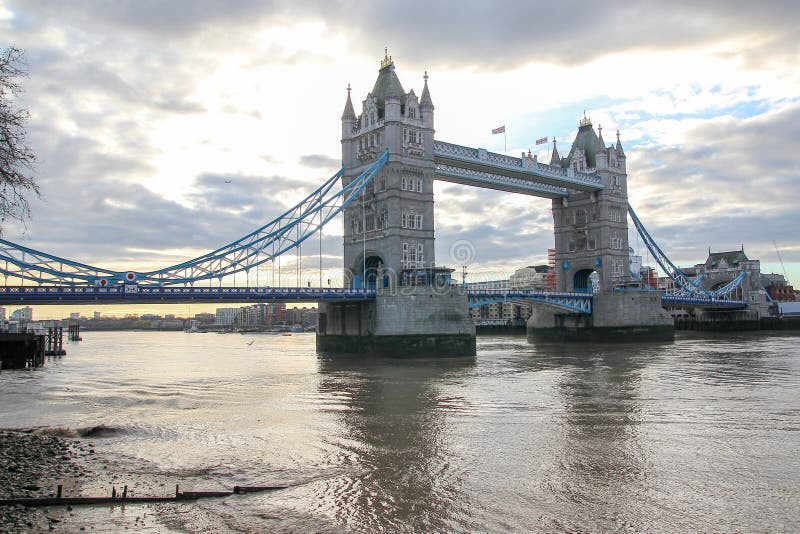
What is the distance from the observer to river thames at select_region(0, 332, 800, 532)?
415 inches

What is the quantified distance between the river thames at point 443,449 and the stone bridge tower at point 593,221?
36926 mm

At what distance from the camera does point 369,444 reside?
16.2 meters

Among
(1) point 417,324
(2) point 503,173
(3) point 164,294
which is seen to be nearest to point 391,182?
(1) point 417,324

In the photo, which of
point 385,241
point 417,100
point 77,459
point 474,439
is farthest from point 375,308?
point 77,459

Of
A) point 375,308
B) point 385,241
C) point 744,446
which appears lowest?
point 744,446

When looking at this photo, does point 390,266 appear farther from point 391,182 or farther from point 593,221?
point 593,221

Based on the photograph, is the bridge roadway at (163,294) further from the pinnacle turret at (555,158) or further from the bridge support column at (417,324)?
the pinnacle turret at (555,158)

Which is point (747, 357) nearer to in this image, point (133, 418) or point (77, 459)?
point (133, 418)

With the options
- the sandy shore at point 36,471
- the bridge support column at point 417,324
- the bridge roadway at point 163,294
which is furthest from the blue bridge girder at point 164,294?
the sandy shore at point 36,471

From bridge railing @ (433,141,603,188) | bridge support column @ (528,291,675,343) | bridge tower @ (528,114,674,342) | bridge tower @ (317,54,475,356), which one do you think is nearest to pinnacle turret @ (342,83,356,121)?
bridge tower @ (317,54,475,356)

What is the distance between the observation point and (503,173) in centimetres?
5738

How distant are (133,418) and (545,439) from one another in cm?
1298

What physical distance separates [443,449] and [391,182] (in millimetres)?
33993

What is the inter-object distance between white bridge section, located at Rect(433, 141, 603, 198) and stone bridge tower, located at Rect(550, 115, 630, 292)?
2178mm
